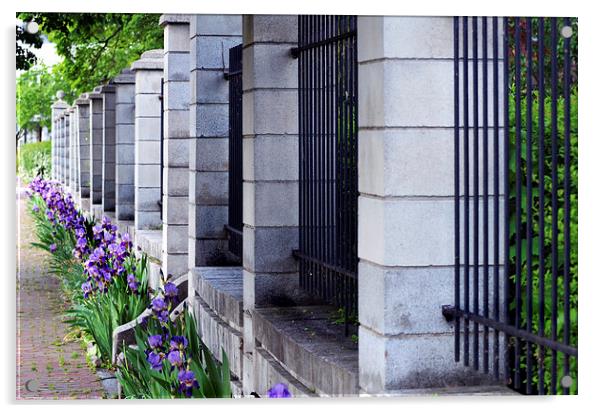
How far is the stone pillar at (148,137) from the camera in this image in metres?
12.6

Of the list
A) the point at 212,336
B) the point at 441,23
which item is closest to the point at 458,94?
the point at 441,23

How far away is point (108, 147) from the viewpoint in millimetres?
16078

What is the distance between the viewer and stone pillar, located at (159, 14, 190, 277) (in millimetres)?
10422

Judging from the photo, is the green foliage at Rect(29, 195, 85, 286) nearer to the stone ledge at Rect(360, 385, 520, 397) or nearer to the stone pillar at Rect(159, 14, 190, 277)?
the stone pillar at Rect(159, 14, 190, 277)

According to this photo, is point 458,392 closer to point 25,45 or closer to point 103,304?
point 25,45

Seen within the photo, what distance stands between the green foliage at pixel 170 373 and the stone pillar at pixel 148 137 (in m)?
4.46

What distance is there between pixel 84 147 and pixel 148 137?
4.95 meters

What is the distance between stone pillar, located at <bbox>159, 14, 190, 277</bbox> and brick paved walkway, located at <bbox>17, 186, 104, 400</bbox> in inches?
42.0

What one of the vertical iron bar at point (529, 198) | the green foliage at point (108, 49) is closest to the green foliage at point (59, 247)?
the green foliage at point (108, 49)

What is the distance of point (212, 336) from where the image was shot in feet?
26.6

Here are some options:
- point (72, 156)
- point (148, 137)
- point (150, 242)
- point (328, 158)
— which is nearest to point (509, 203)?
point (328, 158)

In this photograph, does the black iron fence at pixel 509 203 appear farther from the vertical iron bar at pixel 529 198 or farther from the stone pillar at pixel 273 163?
the stone pillar at pixel 273 163

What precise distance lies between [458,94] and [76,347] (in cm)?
538

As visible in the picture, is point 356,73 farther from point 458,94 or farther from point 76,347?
point 76,347
